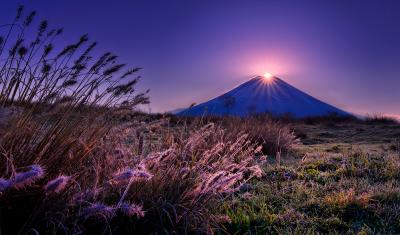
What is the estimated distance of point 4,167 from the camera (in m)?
2.22

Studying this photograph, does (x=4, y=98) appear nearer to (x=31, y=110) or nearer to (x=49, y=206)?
(x=31, y=110)

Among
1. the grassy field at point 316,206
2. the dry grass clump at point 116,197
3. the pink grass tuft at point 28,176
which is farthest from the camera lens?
the grassy field at point 316,206

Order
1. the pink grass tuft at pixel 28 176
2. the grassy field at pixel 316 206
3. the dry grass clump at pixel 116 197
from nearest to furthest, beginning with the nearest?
the pink grass tuft at pixel 28 176 < the dry grass clump at pixel 116 197 < the grassy field at pixel 316 206

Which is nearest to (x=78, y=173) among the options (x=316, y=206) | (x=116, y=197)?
(x=116, y=197)

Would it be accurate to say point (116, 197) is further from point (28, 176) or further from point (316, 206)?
point (316, 206)

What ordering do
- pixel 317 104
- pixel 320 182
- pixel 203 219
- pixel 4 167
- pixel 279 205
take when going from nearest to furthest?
pixel 4 167, pixel 203 219, pixel 279 205, pixel 320 182, pixel 317 104

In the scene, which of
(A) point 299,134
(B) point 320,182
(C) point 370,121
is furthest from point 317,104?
(B) point 320,182

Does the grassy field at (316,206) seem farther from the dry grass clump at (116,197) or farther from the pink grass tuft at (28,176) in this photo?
the pink grass tuft at (28,176)

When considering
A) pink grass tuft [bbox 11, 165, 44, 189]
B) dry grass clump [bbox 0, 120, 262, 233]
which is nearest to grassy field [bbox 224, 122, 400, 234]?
dry grass clump [bbox 0, 120, 262, 233]

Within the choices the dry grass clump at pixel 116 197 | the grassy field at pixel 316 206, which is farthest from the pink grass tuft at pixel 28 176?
the grassy field at pixel 316 206

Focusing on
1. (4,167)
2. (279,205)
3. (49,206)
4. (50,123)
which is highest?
(50,123)

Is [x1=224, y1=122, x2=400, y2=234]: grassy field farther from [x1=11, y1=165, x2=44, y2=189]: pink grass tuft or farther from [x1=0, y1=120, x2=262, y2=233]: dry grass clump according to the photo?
[x1=11, y1=165, x2=44, y2=189]: pink grass tuft

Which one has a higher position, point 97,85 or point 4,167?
point 97,85

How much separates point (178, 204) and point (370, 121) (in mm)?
20661
